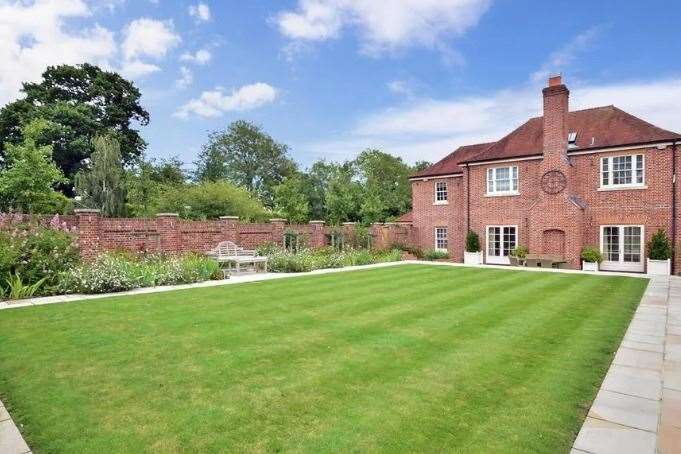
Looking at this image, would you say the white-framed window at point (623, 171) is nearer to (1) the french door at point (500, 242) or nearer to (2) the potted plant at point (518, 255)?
(2) the potted plant at point (518, 255)

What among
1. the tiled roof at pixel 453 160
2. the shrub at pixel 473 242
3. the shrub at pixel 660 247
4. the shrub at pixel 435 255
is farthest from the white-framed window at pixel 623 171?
the shrub at pixel 435 255

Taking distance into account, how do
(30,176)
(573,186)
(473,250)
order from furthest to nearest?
1. (30,176)
2. (473,250)
3. (573,186)

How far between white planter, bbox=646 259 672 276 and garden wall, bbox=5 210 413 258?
14282 millimetres

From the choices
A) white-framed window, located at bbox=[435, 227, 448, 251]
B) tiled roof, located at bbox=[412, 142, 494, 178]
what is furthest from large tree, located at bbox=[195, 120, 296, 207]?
white-framed window, located at bbox=[435, 227, 448, 251]

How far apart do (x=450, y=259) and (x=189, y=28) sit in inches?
715

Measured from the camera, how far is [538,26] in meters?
15.9

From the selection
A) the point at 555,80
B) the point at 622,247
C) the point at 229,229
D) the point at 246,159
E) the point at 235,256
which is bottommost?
the point at 235,256

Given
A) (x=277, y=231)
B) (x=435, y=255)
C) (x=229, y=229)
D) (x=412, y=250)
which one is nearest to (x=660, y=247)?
(x=435, y=255)

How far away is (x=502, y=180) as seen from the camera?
22.0m

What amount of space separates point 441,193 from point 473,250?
476cm

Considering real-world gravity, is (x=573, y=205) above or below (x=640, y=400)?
above

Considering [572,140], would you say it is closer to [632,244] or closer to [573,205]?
[573,205]

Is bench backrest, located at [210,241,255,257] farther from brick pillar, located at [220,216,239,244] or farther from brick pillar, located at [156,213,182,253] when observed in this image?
brick pillar, located at [156,213,182,253]

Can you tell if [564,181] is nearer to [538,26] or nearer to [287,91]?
[538,26]
